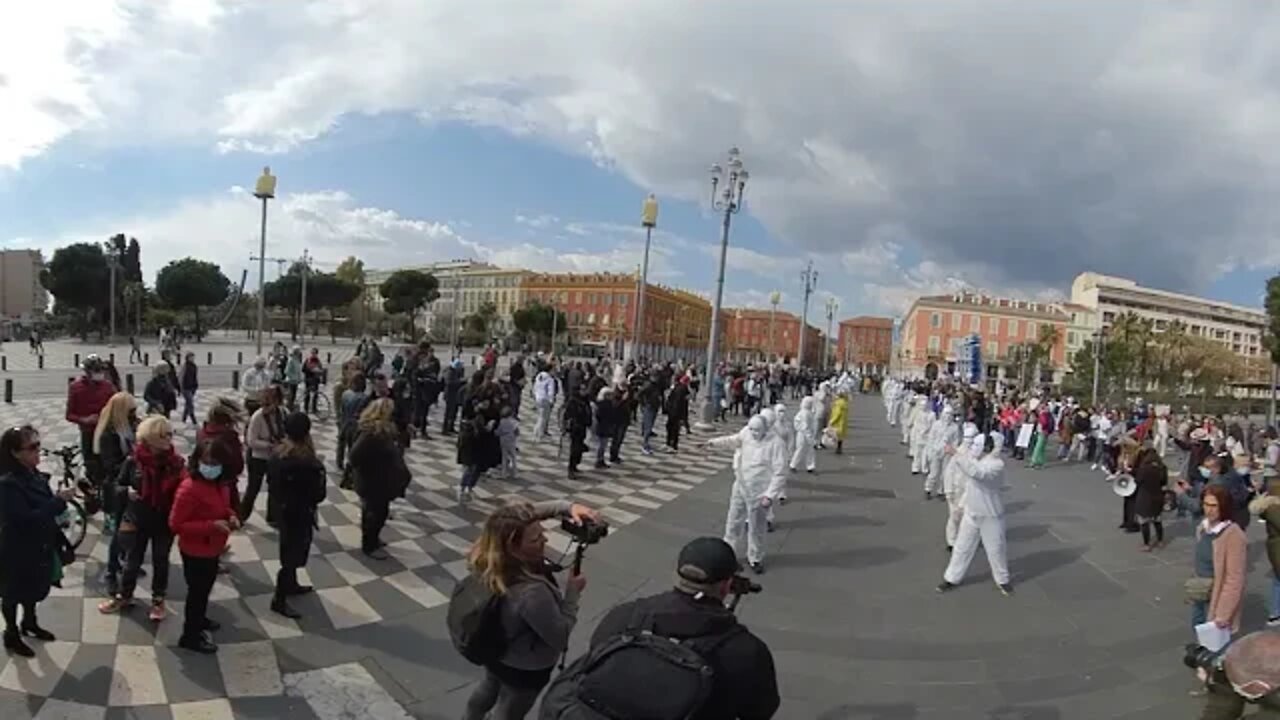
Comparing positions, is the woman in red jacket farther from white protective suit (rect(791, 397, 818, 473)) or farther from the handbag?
white protective suit (rect(791, 397, 818, 473))

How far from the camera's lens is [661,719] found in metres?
1.80

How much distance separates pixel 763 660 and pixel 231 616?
472 cm

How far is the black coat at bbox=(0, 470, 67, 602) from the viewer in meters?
4.16

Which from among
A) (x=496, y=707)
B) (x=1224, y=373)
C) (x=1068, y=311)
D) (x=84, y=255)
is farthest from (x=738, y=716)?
(x=1068, y=311)

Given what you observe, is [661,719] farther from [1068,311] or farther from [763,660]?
[1068,311]

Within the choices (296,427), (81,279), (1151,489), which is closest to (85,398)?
(296,427)

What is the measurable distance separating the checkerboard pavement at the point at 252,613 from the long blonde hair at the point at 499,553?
2.00 m

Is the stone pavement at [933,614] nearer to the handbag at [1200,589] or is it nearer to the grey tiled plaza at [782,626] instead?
the grey tiled plaza at [782,626]

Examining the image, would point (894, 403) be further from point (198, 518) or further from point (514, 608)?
point (514, 608)

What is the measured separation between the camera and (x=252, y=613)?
5340mm

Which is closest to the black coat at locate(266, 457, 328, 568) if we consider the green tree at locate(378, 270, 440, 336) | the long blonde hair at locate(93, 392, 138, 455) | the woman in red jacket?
the woman in red jacket

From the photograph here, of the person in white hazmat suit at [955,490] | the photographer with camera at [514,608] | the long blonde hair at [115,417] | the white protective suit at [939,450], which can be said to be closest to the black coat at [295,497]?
the long blonde hair at [115,417]

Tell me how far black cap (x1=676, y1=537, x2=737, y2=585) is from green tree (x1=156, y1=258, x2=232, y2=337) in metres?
68.1

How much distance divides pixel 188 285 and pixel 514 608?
2780 inches
